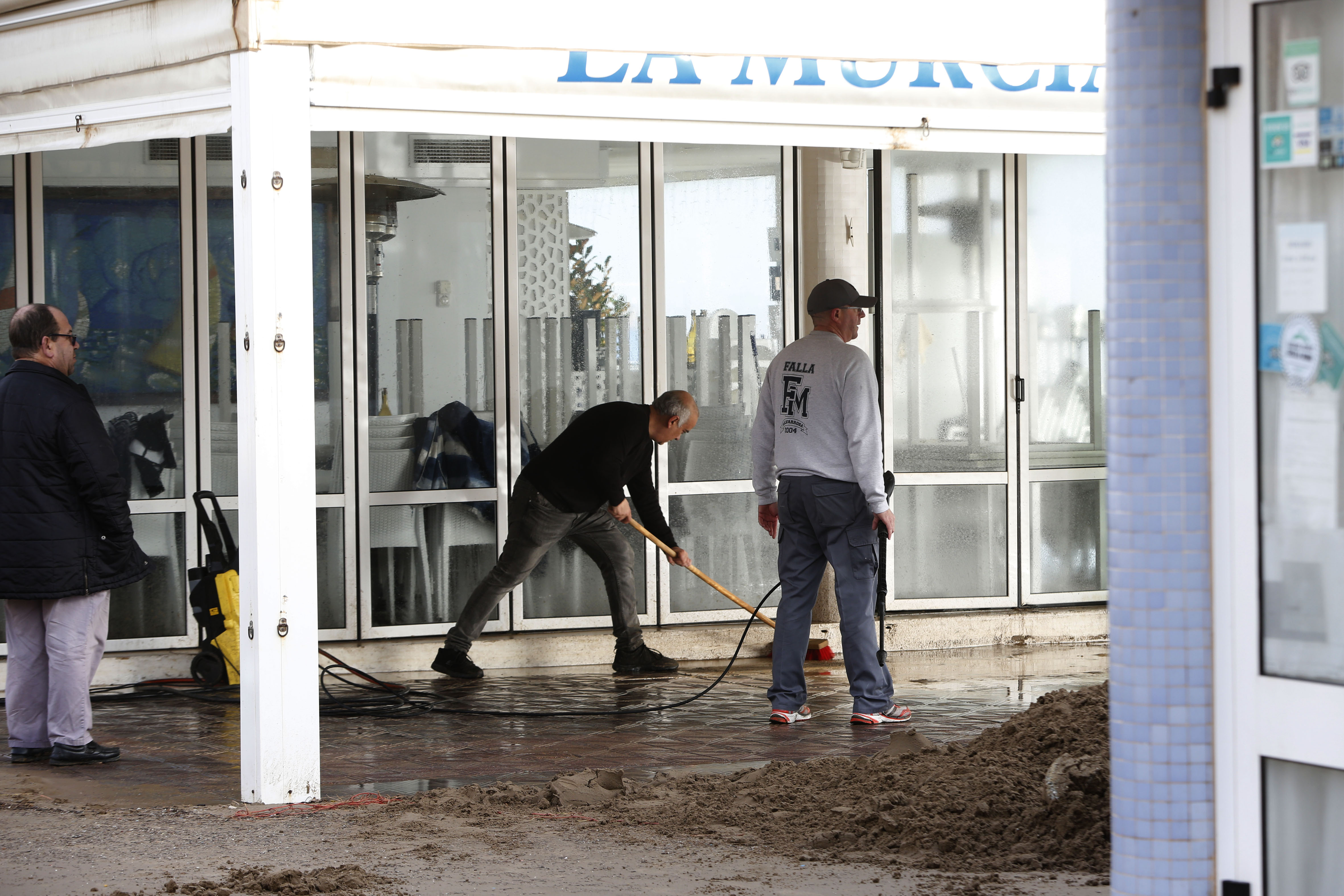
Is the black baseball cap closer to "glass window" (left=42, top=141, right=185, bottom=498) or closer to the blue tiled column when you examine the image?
the blue tiled column

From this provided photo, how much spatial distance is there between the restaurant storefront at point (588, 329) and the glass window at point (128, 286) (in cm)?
2

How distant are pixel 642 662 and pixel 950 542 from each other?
8.12 ft

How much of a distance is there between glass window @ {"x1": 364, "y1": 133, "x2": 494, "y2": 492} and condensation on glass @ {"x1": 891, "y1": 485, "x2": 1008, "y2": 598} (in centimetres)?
285

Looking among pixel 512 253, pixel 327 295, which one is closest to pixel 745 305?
pixel 512 253

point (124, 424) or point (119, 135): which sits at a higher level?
point (119, 135)

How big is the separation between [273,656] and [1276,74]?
3967 mm

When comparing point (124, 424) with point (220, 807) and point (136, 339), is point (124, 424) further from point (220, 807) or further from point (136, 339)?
point (220, 807)

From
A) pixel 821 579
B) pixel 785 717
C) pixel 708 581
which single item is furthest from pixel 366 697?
pixel 821 579

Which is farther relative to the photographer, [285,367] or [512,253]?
[512,253]

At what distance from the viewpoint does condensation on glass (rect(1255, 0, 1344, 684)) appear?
121 inches

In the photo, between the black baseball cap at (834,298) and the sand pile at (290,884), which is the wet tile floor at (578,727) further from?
the black baseball cap at (834,298)

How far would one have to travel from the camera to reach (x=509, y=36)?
5.65 meters

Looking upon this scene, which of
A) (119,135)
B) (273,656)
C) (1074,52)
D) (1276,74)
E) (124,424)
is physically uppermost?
(1074,52)

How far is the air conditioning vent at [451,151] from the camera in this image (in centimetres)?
895
